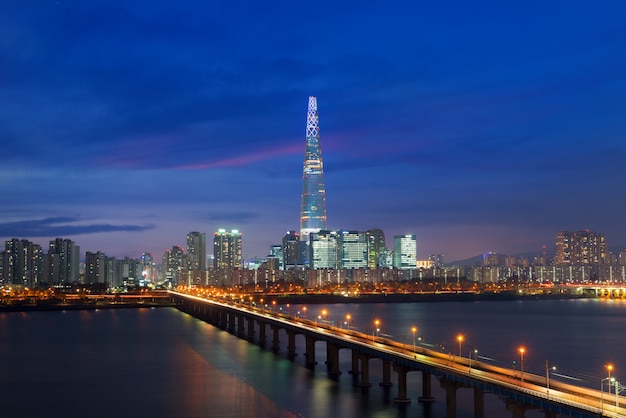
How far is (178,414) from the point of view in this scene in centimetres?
4588

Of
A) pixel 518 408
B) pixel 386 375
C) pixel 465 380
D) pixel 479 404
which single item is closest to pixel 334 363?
pixel 386 375

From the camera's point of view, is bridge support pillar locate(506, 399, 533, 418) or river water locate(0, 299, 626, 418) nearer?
bridge support pillar locate(506, 399, 533, 418)

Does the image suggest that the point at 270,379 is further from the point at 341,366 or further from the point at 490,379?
the point at 490,379

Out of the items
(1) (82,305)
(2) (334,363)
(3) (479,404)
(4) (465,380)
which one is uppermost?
(4) (465,380)

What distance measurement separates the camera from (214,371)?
6244cm

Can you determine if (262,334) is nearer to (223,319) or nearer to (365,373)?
(223,319)

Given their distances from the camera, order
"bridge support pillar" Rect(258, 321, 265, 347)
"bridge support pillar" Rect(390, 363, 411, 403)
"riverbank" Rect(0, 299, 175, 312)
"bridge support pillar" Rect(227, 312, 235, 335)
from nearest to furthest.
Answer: "bridge support pillar" Rect(390, 363, 411, 403) → "bridge support pillar" Rect(258, 321, 265, 347) → "bridge support pillar" Rect(227, 312, 235, 335) → "riverbank" Rect(0, 299, 175, 312)

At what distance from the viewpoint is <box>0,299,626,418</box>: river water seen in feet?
152

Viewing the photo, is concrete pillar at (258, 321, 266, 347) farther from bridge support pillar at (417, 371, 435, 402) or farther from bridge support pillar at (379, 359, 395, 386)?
bridge support pillar at (417, 371, 435, 402)

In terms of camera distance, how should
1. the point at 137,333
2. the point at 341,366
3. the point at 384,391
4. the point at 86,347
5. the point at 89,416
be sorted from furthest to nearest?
the point at 137,333 < the point at 86,347 < the point at 341,366 < the point at 384,391 < the point at 89,416

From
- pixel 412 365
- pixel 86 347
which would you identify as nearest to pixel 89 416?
pixel 412 365

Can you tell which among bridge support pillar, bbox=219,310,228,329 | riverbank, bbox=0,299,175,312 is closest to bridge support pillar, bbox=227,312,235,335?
bridge support pillar, bbox=219,310,228,329

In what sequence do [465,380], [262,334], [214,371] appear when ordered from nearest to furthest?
[465,380], [214,371], [262,334]

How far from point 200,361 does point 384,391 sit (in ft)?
83.3
